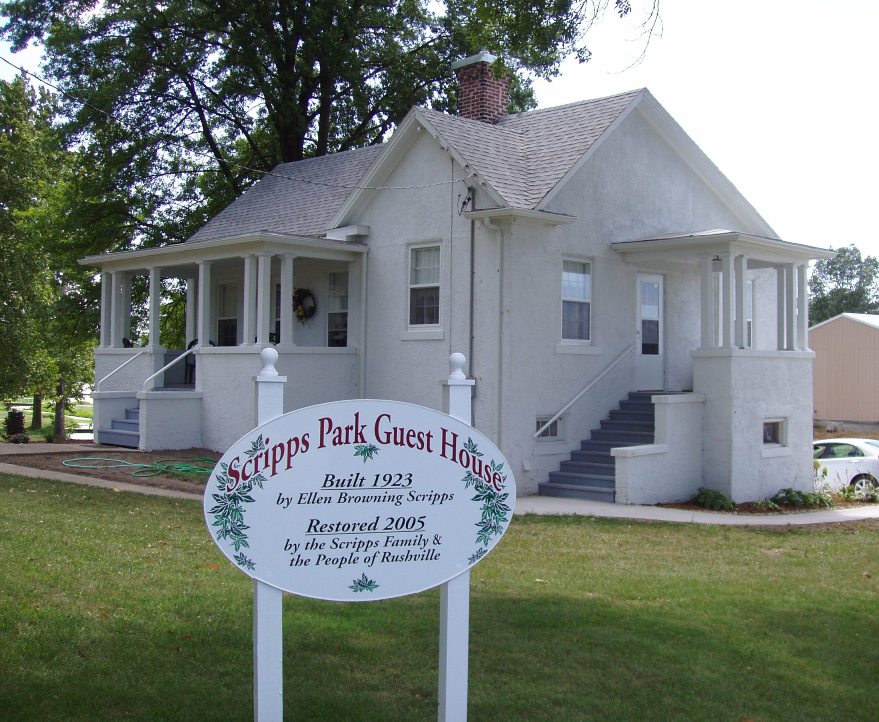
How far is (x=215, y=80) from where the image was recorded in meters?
27.1

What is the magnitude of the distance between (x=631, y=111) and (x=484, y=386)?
5999mm

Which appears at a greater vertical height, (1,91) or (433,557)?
(1,91)

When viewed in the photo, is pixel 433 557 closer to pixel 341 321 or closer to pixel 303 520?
pixel 303 520

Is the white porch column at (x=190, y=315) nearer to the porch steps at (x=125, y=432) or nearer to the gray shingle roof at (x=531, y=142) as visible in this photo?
the porch steps at (x=125, y=432)

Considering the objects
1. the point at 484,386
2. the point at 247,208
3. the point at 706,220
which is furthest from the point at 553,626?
the point at 247,208

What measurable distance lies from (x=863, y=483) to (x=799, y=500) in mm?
3022

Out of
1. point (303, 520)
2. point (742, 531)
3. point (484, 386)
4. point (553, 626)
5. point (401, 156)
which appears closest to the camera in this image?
point (303, 520)

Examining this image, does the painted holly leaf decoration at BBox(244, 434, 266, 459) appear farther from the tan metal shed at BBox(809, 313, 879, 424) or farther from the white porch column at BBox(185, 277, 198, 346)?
the tan metal shed at BBox(809, 313, 879, 424)

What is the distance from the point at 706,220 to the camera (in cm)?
1950

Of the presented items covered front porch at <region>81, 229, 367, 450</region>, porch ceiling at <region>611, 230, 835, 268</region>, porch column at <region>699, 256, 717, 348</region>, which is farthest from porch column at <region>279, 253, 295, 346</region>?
porch column at <region>699, 256, 717, 348</region>

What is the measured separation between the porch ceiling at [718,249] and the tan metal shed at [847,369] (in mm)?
23047

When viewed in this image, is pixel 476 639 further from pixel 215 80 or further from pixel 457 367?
pixel 215 80

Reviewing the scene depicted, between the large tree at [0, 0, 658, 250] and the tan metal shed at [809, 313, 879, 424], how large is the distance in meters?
18.3

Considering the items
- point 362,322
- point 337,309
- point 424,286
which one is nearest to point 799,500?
point 424,286
